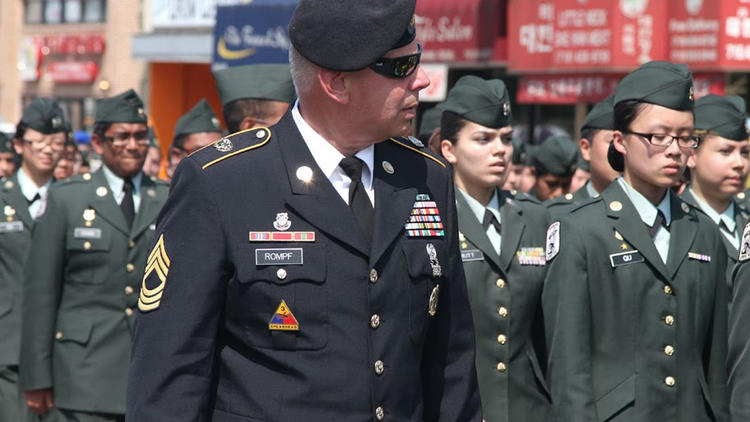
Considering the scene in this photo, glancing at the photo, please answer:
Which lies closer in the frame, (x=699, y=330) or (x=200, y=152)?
(x=200, y=152)

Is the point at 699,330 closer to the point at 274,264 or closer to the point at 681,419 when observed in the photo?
the point at 681,419

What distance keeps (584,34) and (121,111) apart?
11.9 meters

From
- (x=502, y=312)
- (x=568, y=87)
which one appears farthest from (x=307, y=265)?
(x=568, y=87)

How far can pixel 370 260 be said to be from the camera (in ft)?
10.8

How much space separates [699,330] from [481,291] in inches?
44.1

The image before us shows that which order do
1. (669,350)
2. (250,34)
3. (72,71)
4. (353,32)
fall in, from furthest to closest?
(72,71), (250,34), (669,350), (353,32)

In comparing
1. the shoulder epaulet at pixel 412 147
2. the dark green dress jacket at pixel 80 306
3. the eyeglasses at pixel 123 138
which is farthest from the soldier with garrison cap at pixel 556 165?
the shoulder epaulet at pixel 412 147

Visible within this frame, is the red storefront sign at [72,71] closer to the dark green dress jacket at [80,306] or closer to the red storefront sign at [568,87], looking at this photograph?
the red storefront sign at [568,87]

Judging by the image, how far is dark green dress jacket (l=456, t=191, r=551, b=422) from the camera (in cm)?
566

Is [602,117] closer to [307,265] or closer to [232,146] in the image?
[232,146]

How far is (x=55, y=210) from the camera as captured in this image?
690cm

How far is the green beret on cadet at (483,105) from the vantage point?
5930 millimetres

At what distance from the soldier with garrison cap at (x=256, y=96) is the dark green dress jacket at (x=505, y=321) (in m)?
1.19

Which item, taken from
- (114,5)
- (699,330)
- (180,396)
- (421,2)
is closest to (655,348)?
(699,330)
